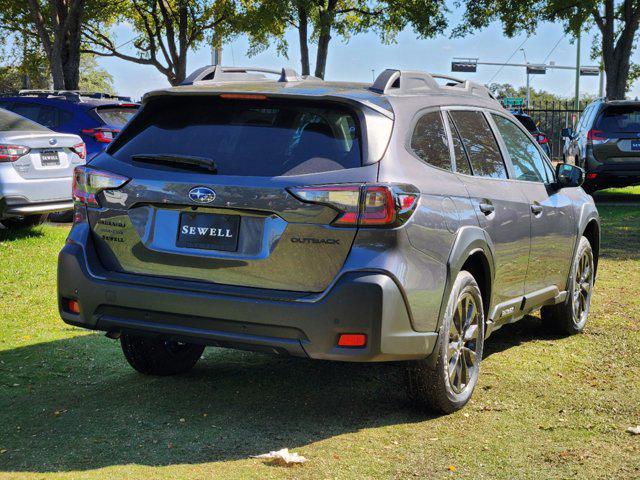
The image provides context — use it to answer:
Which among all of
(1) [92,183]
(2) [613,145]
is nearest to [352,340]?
(1) [92,183]

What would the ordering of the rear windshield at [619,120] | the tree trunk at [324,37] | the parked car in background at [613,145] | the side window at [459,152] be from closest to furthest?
1. the side window at [459,152]
2. the parked car in background at [613,145]
3. the rear windshield at [619,120]
4. the tree trunk at [324,37]

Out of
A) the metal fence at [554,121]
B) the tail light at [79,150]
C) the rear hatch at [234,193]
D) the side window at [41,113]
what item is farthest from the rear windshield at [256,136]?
the metal fence at [554,121]

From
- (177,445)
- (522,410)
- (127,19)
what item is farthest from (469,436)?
(127,19)

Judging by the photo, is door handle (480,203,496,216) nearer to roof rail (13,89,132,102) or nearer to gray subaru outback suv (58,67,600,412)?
gray subaru outback suv (58,67,600,412)

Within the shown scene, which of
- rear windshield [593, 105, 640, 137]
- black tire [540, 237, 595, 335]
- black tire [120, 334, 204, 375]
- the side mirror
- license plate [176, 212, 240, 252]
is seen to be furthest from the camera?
rear windshield [593, 105, 640, 137]

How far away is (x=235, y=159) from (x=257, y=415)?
1.45 meters

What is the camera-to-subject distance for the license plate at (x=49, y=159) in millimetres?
11875

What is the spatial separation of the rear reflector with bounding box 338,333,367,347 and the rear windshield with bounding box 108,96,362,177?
80 cm

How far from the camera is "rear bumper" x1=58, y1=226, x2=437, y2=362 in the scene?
→ 4629 millimetres

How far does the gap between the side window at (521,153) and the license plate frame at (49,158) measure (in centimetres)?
678

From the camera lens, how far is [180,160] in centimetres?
500

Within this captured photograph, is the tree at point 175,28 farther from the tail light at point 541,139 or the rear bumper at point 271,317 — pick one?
the rear bumper at point 271,317

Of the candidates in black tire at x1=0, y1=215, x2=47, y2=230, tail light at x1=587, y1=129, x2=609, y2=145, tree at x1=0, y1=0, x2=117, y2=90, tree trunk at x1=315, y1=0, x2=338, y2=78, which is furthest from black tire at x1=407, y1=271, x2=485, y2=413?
tree trunk at x1=315, y1=0, x2=338, y2=78

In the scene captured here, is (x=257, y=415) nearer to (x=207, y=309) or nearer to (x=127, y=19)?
(x=207, y=309)
